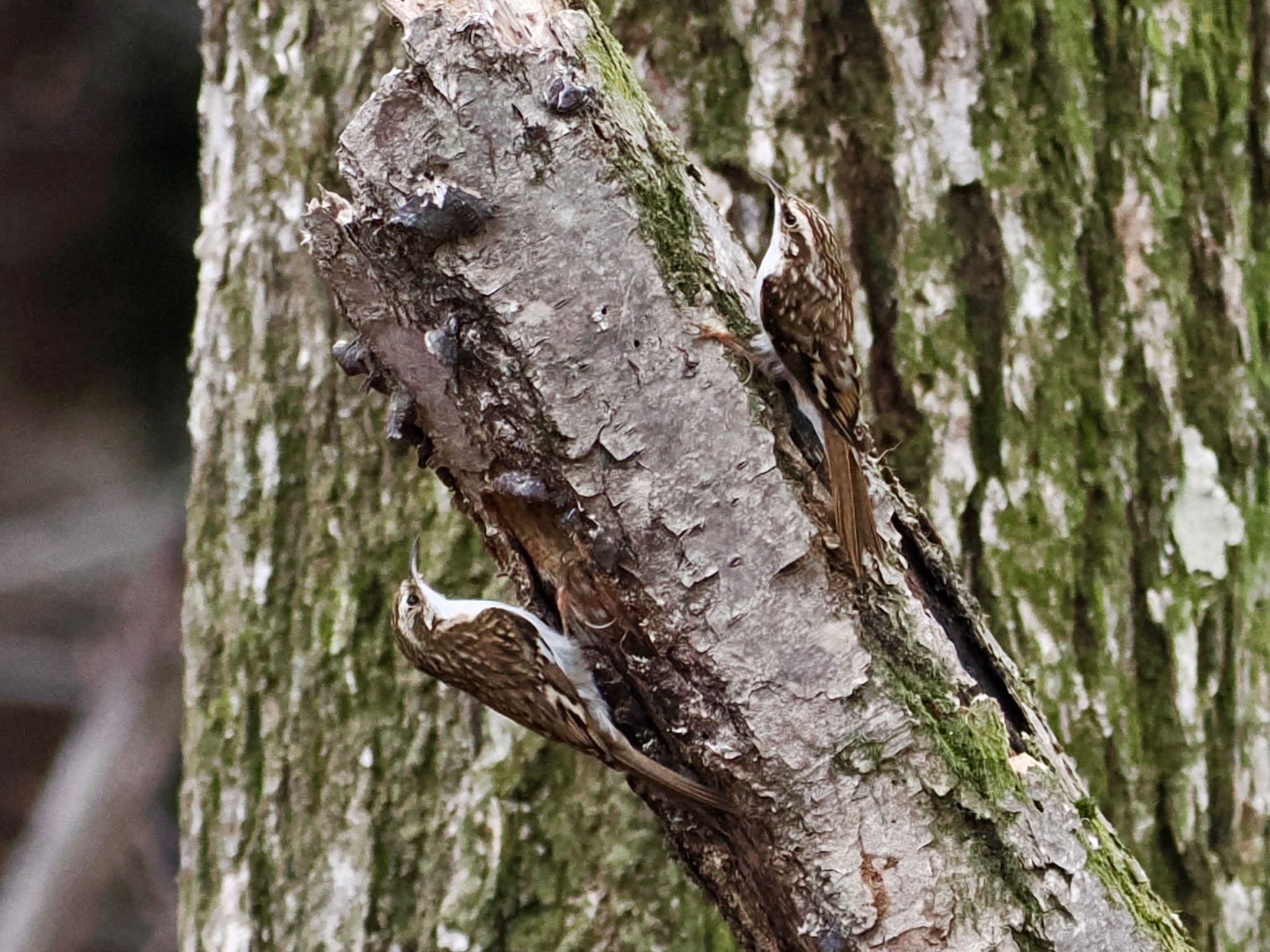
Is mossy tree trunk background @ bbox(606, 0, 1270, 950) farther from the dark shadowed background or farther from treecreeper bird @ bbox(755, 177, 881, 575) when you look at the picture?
the dark shadowed background

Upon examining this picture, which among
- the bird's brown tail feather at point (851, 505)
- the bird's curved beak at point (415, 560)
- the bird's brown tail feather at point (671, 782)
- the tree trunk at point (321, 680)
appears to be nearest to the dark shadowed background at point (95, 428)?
the tree trunk at point (321, 680)

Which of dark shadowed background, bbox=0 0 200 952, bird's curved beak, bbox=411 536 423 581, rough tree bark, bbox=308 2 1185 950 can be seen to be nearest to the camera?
rough tree bark, bbox=308 2 1185 950

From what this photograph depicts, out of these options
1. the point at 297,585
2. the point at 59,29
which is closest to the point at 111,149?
the point at 59,29

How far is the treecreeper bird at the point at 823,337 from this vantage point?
1.22 metres

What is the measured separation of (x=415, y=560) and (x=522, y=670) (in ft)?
1.63

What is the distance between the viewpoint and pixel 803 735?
3.87 feet

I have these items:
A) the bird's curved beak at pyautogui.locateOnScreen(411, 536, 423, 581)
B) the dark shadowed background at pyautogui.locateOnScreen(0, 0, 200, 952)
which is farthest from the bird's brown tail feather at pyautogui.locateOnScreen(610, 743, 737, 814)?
the dark shadowed background at pyautogui.locateOnScreen(0, 0, 200, 952)

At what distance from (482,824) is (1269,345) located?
142 cm

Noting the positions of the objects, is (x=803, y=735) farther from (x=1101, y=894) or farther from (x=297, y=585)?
(x=297, y=585)

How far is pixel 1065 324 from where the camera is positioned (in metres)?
1.92

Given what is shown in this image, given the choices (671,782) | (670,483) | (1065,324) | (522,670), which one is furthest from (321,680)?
(1065,324)

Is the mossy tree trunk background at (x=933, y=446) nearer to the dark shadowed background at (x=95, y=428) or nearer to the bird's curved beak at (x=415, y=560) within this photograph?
the bird's curved beak at (x=415, y=560)

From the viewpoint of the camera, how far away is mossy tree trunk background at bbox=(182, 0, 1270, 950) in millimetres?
1908

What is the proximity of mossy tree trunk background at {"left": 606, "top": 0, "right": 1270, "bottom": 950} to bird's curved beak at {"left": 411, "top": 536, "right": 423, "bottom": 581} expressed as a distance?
2.17ft
